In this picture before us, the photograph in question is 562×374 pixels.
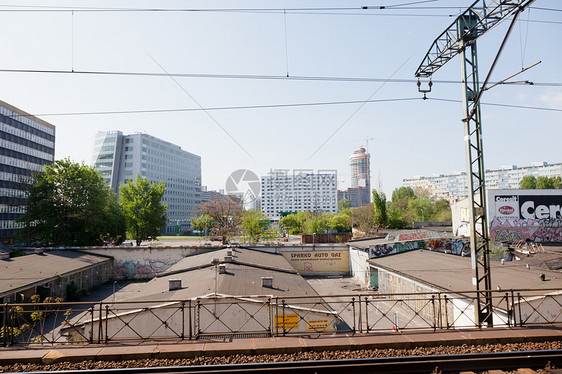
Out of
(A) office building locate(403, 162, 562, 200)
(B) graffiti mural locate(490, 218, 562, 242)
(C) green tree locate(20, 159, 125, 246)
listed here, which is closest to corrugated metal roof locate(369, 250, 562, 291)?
(B) graffiti mural locate(490, 218, 562, 242)

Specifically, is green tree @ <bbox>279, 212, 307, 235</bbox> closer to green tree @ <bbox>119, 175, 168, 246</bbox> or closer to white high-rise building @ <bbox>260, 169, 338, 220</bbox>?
green tree @ <bbox>119, 175, 168, 246</bbox>

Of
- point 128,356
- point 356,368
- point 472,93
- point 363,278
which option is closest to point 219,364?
point 128,356

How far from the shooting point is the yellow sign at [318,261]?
3325cm

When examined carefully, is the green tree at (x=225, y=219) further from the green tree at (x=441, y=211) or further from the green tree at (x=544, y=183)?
the green tree at (x=544, y=183)

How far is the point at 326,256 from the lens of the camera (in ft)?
110

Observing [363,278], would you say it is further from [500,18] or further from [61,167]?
[61,167]

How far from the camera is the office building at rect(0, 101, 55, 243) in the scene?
5391 cm

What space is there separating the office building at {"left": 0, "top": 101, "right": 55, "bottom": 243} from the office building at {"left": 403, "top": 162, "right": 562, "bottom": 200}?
115781mm

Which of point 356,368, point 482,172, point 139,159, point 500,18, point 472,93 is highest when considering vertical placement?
point 139,159

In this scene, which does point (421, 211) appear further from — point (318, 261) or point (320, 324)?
point (320, 324)

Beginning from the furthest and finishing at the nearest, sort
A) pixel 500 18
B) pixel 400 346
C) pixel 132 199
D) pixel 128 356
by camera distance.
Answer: pixel 132 199, pixel 500 18, pixel 400 346, pixel 128 356

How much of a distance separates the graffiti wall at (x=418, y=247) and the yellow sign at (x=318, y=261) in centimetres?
639

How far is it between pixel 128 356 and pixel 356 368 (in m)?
5.23

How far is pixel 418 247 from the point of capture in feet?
94.4
